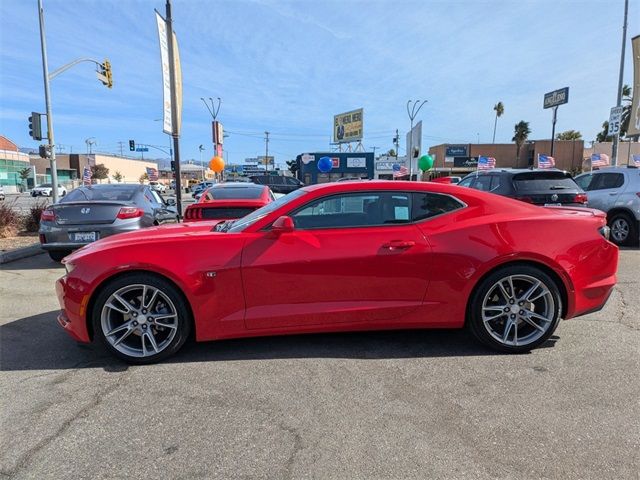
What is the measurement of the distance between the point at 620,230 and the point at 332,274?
859 cm

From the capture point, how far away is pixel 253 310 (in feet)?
11.5

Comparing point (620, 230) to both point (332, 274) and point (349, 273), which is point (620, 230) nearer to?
point (349, 273)

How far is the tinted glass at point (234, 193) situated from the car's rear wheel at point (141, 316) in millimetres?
3886

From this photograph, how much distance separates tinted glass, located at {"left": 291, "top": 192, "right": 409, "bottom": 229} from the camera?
12.1 ft

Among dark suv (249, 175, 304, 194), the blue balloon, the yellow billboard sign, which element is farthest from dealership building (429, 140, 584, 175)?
dark suv (249, 175, 304, 194)

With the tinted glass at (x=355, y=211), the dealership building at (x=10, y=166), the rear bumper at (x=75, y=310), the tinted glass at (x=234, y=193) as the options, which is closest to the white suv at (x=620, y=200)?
the tinted glass at (x=234, y=193)

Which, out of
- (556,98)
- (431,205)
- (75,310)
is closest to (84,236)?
(75,310)

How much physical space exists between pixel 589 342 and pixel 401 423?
7.70ft

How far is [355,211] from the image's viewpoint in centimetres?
376

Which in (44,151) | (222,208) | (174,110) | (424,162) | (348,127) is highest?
(348,127)

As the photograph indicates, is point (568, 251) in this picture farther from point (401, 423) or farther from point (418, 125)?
point (418, 125)

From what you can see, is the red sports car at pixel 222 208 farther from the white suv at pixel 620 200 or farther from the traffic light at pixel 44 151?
the traffic light at pixel 44 151

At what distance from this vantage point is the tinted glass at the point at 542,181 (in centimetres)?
847

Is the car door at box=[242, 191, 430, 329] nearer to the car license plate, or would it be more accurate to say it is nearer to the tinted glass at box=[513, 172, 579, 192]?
the car license plate
